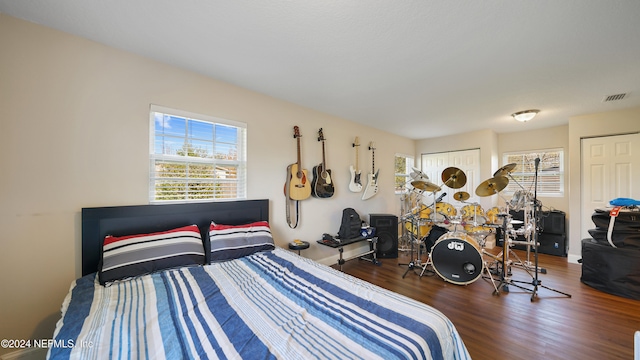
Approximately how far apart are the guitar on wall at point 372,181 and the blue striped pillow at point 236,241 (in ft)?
7.66

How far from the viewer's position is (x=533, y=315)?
7.38 ft

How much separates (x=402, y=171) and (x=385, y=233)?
197 cm

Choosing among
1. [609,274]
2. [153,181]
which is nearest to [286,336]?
[153,181]

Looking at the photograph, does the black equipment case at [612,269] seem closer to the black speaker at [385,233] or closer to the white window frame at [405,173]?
the black speaker at [385,233]

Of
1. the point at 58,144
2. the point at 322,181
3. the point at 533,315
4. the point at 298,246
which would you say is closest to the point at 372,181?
the point at 322,181

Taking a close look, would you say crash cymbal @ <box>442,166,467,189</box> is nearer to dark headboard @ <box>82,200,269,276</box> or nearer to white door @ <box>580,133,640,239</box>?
white door @ <box>580,133,640,239</box>

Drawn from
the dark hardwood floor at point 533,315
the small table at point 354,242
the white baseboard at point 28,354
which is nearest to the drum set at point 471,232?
the dark hardwood floor at point 533,315

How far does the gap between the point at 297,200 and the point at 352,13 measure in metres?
2.24

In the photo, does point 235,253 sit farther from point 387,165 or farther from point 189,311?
point 387,165

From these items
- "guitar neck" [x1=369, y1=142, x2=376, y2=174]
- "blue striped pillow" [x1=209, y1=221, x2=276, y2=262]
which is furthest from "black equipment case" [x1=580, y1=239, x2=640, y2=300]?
"blue striped pillow" [x1=209, y1=221, x2=276, y2=262]

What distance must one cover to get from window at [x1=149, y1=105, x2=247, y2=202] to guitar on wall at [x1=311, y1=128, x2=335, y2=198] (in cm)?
104

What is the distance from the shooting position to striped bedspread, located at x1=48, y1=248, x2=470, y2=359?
0.94 metres

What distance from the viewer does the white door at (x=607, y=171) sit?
3.29m

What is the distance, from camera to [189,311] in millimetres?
1235
